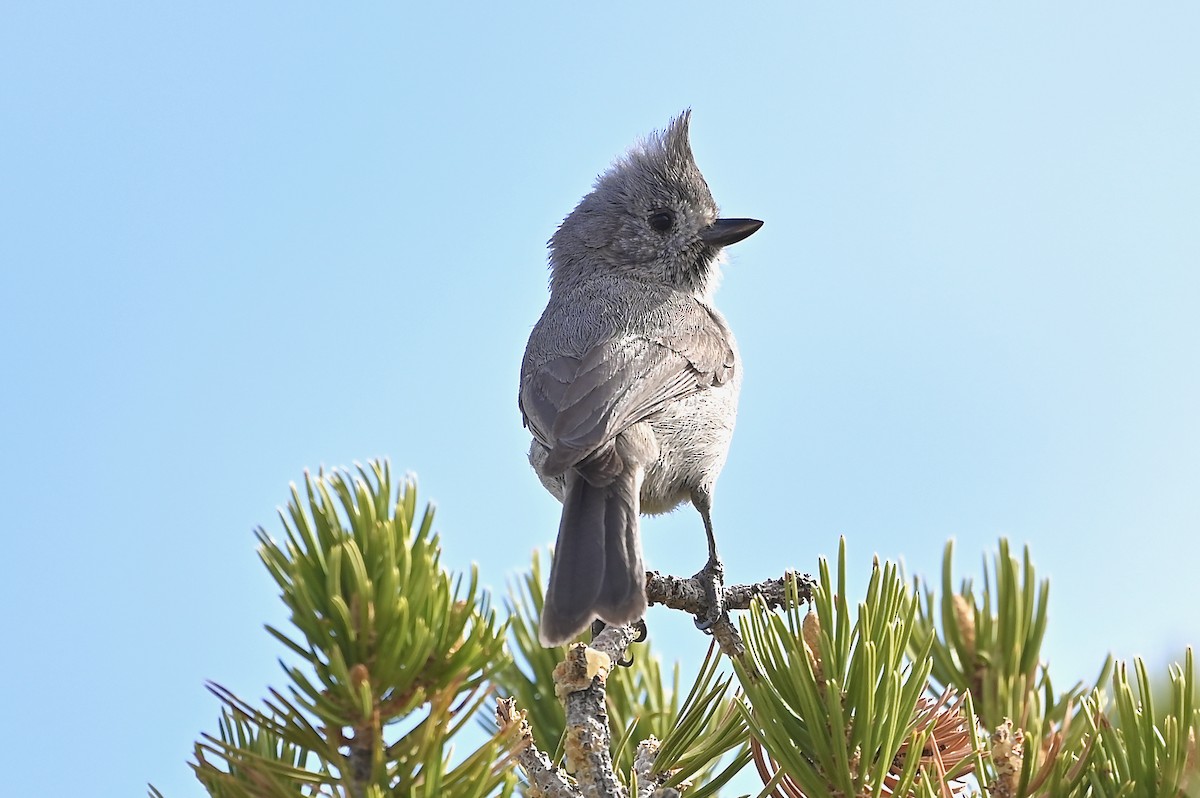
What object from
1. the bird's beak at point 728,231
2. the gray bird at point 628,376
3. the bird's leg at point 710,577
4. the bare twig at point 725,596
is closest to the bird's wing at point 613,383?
the gray bird at point 628,376

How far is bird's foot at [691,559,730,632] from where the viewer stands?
258 centimetres

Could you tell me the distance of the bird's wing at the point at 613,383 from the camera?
3.20 meters

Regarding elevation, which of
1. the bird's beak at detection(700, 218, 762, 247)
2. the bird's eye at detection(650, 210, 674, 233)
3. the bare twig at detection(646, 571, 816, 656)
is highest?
the bird's eye at detection(650, 210, 674, 233)

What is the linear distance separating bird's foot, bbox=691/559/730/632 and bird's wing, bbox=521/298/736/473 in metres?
0.47

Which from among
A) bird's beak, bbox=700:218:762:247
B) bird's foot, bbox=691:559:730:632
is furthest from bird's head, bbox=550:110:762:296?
bird's foot, bbox=691:559:730:632

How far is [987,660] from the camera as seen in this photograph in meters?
1.90

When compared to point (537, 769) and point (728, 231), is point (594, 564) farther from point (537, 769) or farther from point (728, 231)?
point (728, 231)

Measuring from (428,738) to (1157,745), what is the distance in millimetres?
883

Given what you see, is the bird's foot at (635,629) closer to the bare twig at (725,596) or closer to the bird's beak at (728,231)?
the bare twig at (725,596)

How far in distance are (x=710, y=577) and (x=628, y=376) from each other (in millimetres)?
859

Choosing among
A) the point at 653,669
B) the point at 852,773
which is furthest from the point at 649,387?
the point at 852,773

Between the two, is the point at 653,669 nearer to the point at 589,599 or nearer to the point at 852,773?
the point at 589,599

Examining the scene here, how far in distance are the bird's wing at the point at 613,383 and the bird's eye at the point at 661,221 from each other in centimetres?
72

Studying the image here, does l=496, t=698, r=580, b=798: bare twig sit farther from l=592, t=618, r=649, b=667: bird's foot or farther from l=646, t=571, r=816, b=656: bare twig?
l=592, t=618, r=649, b=667: bird's foot
